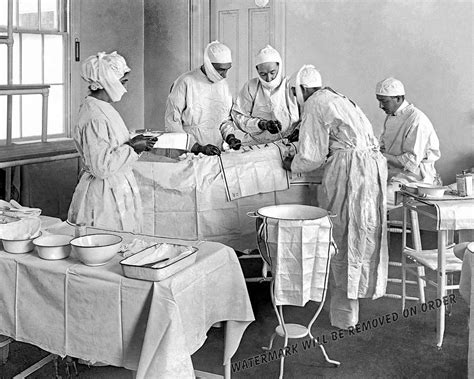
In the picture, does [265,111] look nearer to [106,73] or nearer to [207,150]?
[207,150]

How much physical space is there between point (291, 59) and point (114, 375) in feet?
15.9

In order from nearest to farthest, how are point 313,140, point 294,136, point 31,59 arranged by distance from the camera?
point 313,140, point 294,136, point 31,59

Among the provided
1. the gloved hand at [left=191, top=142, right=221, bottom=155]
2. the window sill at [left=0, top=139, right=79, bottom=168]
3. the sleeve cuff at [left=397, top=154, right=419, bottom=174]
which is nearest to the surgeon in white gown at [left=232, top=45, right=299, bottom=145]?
the gloved hand at [left=191, top=142, right=221, bottom=155]

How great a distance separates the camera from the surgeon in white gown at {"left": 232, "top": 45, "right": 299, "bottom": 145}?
4.60 m

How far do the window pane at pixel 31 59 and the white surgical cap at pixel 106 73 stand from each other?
3.45 metres

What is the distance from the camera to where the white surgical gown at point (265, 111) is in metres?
4.71

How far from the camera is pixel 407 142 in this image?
186 inches

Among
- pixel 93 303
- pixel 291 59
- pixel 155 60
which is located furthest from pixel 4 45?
pixel 93 303

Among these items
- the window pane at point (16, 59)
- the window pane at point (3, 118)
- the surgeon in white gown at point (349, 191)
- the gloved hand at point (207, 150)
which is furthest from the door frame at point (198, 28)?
the surgeon in white gown at point (349, 191)

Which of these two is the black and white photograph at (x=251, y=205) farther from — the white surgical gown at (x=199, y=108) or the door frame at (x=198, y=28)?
the door frame at (x=198, y=28)

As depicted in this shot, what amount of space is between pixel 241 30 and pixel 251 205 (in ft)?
12.6

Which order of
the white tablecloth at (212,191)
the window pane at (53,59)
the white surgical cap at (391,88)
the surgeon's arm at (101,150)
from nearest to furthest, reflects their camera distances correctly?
Answer: 1. the surgeon's arm at (101,150)
2. the white tablecloth at (212,191)
3. the white surgical cap at (391,88)
4. the window pane at (53,59)

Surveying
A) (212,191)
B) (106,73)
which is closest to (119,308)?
(106,73)

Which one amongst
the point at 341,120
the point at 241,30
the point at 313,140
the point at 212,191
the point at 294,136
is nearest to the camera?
the point at 341,120
